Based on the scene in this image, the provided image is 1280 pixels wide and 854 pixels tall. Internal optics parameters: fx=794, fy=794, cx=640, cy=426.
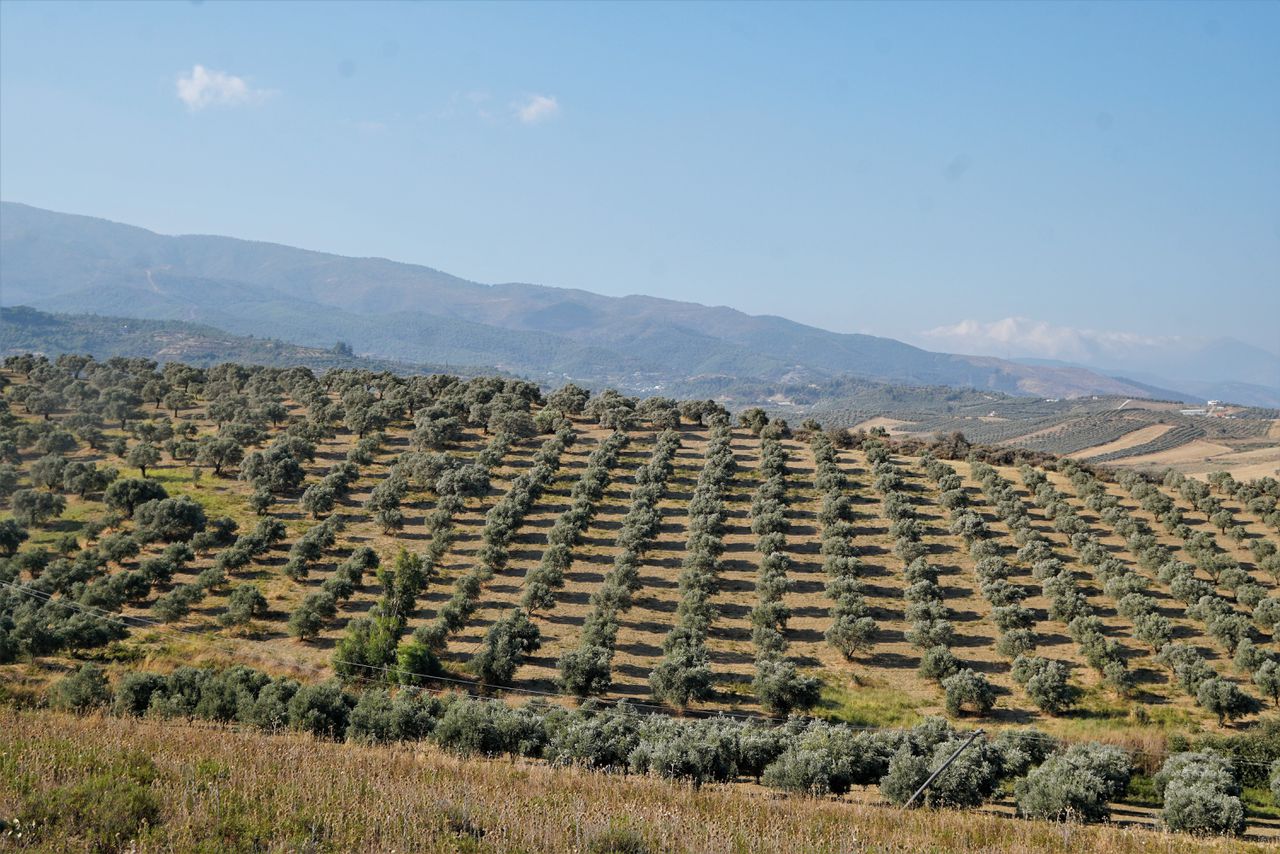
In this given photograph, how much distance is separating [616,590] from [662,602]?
10.6 feet

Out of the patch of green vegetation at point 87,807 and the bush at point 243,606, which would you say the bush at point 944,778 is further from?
the bush at point 243,606

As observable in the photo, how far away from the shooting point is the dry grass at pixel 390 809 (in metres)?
11.1

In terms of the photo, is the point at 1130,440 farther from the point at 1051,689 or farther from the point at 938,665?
the point at 1051,689

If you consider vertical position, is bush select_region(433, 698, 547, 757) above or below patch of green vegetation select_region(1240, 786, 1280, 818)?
below

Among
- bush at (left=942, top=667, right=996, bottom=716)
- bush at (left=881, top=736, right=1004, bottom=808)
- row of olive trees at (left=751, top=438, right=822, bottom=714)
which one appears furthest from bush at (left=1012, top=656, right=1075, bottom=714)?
bush at (left=881, top=736, right=1004, bottom=808)

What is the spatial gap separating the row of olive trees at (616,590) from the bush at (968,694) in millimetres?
12802

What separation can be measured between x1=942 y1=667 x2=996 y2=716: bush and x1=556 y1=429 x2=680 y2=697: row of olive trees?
12802 millimetres

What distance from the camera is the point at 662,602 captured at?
39.4 metres

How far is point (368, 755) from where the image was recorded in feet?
57.0

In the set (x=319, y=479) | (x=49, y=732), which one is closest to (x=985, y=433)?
(x=319, y=479)

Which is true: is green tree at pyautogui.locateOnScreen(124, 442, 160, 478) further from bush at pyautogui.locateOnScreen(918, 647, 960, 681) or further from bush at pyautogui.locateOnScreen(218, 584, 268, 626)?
bush at pyautogui.locateOnScreen(918, 647, 960, 681)

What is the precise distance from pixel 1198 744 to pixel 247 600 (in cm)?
3670

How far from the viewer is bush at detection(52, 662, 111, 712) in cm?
2253

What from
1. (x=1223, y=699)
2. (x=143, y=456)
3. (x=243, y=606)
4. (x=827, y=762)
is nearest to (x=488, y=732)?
(x=827, y=762)
